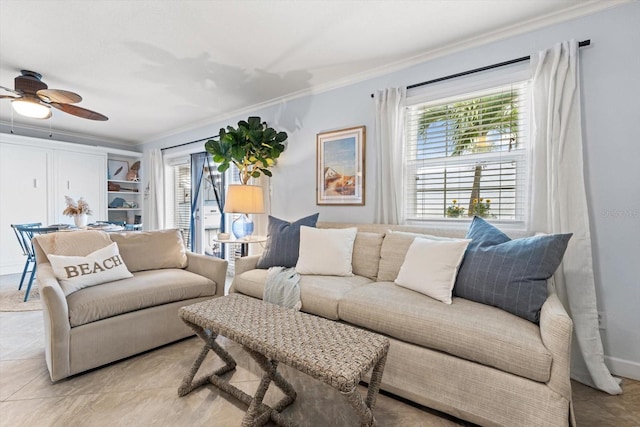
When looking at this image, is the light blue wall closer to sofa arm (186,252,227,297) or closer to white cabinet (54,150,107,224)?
sofa arm (186,252,227,297)

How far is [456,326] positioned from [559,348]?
0.41m

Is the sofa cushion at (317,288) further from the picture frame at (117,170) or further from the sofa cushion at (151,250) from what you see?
the picture frame at (117,170)

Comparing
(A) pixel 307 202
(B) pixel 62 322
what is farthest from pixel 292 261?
(B) pixel 62 322

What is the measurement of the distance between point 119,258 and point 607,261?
349cm

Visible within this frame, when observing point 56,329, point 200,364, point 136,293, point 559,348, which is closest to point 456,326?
point 559,348

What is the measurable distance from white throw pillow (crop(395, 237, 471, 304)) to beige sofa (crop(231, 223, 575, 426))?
0.06 metres

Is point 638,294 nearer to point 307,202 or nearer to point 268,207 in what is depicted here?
point 307,202

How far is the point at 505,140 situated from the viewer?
2.37 metres

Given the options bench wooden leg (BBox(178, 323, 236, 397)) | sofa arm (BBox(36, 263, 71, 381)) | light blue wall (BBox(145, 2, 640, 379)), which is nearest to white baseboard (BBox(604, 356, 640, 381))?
light blue wall (BBox(145, 2, 640, 379))

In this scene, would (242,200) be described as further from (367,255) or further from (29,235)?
(29,235)

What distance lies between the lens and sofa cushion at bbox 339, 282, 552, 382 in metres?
1.36

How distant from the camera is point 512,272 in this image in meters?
1.66

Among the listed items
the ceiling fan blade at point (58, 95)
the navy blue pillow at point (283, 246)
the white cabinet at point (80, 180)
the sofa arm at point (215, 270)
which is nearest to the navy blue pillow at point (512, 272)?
the navy blue pillow at point (283, 246)

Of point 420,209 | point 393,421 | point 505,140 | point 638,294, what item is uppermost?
point 505,140
